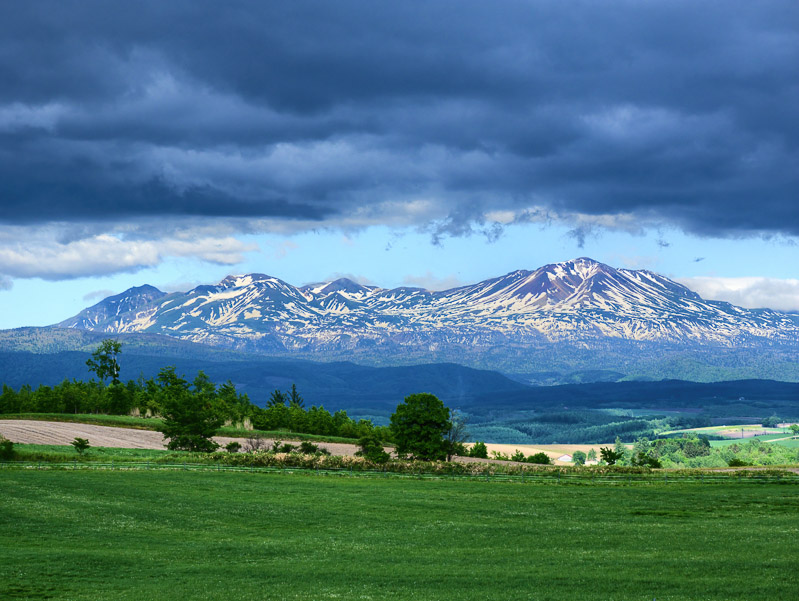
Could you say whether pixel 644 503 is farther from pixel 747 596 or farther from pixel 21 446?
pixel 21 446

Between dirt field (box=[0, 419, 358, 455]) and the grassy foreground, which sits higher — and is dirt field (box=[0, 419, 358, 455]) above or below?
above

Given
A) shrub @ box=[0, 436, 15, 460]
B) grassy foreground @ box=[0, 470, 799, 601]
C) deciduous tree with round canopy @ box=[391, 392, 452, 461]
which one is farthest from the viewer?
deciduous tree with round canopy @ box=[391, 392, 452, 461]

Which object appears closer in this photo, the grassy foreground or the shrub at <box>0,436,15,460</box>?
the grassy foreground

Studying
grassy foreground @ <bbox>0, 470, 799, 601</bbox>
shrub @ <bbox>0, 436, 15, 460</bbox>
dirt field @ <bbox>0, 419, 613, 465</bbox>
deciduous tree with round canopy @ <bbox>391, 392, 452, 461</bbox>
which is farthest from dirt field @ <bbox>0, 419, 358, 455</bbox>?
grassy foreground @ <bbox>0, 470, 799, 601</bbox>

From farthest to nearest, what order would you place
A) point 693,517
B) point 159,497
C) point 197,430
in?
point 197,430 < point 159,497 < point 693,517

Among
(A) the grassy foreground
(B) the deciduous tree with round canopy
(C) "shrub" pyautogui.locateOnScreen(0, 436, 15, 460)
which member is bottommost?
(A) the grassy foreground

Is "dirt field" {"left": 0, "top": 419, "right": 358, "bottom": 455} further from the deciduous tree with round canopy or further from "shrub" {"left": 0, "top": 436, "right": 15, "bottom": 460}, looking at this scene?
the deciduous tree with round canopy

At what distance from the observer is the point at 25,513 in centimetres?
5703

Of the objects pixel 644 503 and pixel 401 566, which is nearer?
pixel 401 566

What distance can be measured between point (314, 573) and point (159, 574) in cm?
773

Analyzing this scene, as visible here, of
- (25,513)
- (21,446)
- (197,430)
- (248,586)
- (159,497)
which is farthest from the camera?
(197,430)

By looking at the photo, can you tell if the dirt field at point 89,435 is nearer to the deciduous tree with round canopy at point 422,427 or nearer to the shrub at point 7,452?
the shrub at point 7,452

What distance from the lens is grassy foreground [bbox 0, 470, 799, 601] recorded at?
36312mm

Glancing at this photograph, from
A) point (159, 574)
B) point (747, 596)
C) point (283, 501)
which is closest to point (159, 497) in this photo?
point (283, 501)
